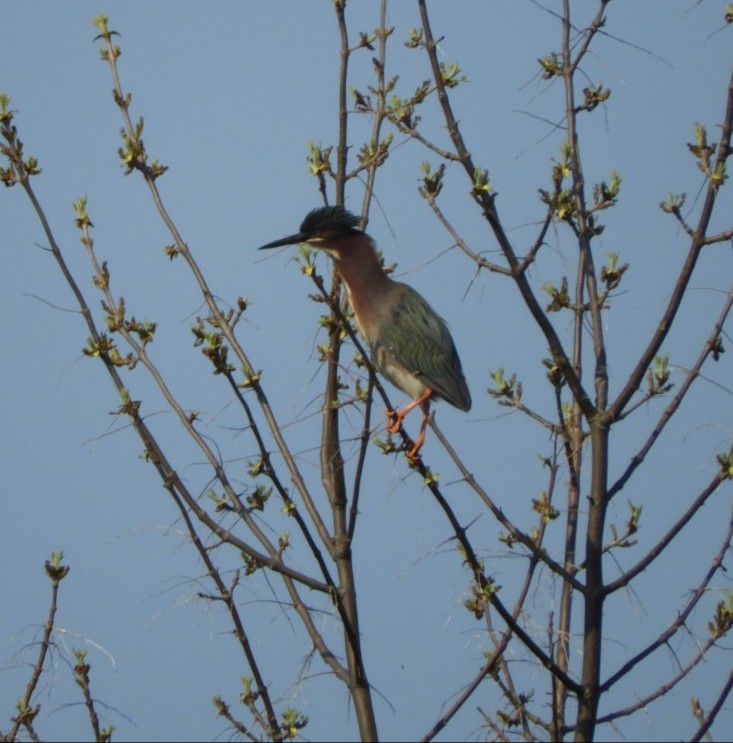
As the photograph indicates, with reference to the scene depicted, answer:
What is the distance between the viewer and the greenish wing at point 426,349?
520 centimetres

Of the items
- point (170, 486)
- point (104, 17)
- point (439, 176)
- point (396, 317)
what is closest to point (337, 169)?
point (439, 176)

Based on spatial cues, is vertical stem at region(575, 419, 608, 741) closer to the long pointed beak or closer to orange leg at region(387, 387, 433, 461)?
orange leg at region(387, 387, 433, 461)

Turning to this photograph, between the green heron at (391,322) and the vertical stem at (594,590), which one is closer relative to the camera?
the vertical stem at (594,590)

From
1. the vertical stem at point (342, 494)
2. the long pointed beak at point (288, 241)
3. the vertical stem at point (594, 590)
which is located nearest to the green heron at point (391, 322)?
the long pointed beak at point (288, 241)

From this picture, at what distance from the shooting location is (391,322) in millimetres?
5367

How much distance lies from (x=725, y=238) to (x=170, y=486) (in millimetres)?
1652

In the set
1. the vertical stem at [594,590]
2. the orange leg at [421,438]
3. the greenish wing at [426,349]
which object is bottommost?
the vertical stem at [594,590]

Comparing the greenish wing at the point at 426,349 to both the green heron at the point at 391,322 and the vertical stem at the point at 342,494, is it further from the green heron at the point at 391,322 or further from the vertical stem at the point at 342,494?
the vertical stem at the point at 342,494

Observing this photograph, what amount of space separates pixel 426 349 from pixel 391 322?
22 cm

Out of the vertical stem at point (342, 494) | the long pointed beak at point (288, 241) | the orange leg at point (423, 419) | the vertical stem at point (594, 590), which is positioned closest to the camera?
the vertical stem at point (594, 590)

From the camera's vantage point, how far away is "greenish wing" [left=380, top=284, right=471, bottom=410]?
5.20m

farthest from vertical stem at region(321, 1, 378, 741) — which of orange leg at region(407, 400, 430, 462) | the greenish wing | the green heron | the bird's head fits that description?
the greenish wing

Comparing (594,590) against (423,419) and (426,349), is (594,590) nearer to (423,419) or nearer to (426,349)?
(423,419)

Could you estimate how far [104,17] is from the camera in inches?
146
